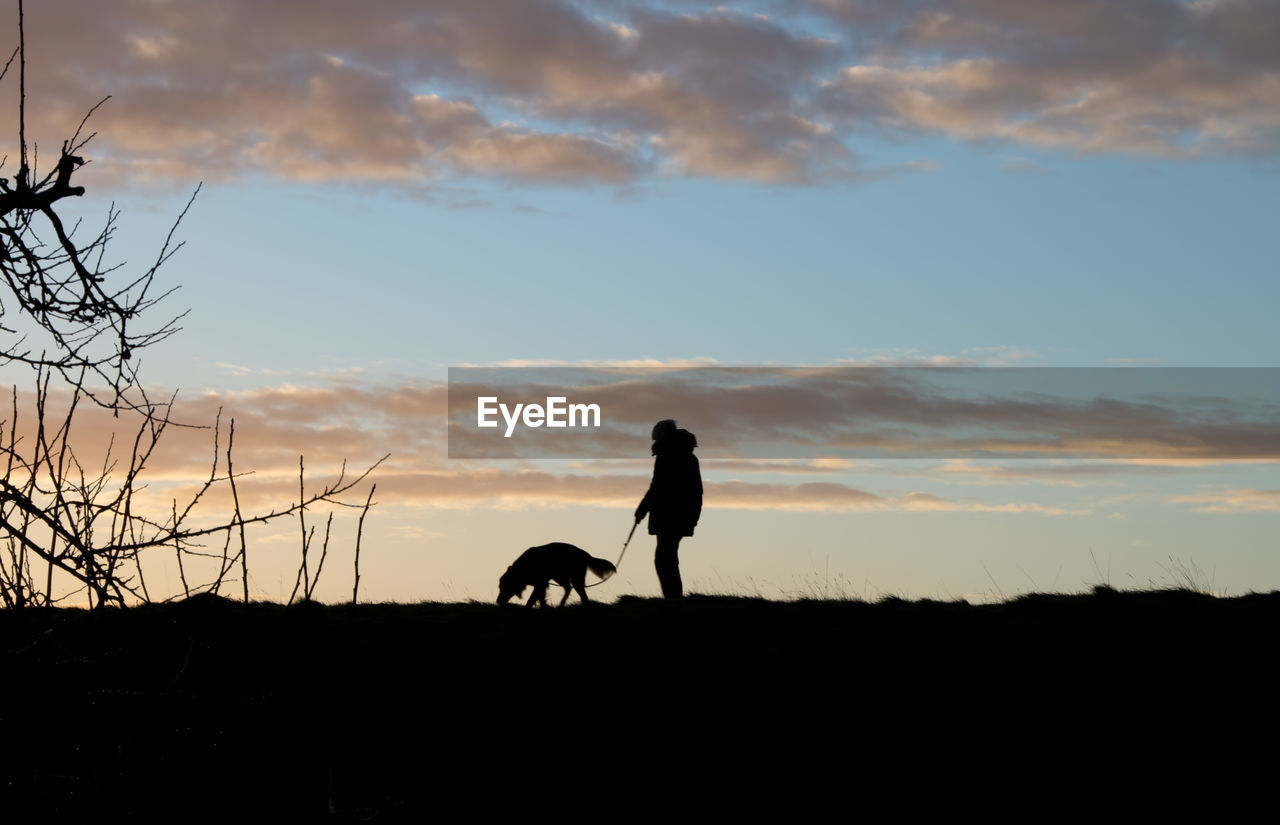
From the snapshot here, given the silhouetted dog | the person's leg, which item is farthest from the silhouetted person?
the silhouetted dog

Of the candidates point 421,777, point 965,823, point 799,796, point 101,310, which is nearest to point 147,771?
point 101,310

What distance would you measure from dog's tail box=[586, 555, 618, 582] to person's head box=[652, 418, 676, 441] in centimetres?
191

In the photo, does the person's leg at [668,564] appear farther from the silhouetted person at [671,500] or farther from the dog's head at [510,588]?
the dog's head at [510,588]

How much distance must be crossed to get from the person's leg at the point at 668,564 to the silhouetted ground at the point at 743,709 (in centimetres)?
237

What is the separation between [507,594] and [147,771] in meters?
10.8

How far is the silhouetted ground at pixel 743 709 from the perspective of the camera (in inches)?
331

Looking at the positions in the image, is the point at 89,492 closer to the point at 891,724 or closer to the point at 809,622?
the point at 891,724

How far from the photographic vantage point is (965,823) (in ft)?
26.4

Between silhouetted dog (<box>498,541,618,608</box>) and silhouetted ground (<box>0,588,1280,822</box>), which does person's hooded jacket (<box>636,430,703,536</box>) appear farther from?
silhouetted ground (<box>0,588,1280,822</box>)

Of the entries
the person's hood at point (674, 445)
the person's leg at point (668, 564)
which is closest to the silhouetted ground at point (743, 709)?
the person's leg at point (668, 564)

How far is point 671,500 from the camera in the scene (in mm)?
14828

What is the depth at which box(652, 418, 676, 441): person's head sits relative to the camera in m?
15.0

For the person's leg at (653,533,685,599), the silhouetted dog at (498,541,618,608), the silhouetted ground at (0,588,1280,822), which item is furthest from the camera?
the silhouetted dog at (498,541,618,608)

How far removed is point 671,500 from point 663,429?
0.91m
